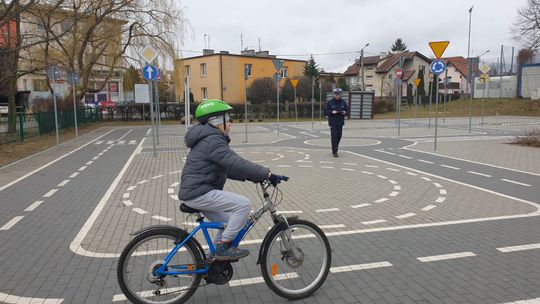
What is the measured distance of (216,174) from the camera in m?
3.62

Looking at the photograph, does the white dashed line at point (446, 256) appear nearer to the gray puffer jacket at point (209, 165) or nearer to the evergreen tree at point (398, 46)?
the gray puffer jacket at point (209, 165)

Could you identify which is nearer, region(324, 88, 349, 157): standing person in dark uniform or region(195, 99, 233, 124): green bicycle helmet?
region(195, 99, 233, 124): green bicycle helmet

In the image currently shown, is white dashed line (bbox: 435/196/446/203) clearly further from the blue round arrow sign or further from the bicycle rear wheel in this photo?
the blue round arrow sign

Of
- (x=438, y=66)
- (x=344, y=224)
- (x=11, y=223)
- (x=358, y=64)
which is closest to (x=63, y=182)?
(x=11, y=223)

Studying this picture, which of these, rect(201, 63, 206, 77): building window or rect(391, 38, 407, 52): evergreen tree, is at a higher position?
rect(391, 38, 407, 52): evergreen tree

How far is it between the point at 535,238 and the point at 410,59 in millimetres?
69019

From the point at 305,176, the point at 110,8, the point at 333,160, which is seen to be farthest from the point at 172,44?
the point at 305,176

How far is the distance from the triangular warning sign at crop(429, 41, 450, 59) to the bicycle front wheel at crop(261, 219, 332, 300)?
11325 mm

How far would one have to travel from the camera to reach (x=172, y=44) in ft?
90.2

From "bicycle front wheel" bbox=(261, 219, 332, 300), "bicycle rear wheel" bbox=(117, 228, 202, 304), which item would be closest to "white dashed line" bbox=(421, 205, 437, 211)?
"bicycle front wheel" bbox=(261, 219, 332, 300)

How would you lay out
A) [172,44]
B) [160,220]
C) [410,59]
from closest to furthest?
1. [160,220]
2. [172,44]
3. [410,59]

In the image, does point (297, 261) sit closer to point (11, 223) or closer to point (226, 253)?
point (226, 253)

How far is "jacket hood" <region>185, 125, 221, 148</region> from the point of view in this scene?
353 centimetres

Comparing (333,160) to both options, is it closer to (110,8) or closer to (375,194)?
(375,194)
